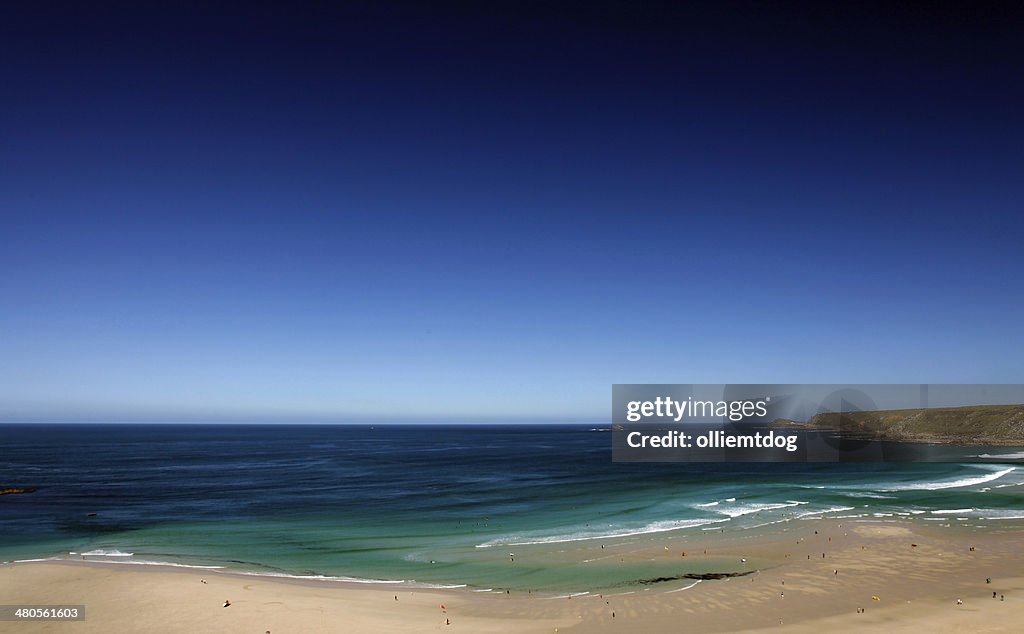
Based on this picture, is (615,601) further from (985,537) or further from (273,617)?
(985,537)

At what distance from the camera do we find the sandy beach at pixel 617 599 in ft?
58.8

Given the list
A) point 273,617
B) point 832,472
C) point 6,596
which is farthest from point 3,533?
point 832,472

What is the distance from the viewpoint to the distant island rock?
109312 millimetres

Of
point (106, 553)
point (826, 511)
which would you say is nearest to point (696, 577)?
point (826, 511)

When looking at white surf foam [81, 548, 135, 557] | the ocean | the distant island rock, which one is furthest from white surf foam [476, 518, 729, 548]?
the distant island rock

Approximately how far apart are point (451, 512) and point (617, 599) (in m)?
21.7

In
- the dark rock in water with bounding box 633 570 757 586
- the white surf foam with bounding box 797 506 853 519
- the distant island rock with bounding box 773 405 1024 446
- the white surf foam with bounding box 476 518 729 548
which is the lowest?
the distant island rock with bounding box 773 405 1024 446

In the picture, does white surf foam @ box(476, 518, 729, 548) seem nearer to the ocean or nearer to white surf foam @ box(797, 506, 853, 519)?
the ocean

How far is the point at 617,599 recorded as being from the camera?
66.8ft

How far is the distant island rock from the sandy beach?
107819 mm

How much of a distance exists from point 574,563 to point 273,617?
12.8 meters

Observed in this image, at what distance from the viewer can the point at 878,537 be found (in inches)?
1158

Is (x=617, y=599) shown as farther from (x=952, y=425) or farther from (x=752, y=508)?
(x=952, y=425)

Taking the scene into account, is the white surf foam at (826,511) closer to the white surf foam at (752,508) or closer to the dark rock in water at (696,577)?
the white surf foam at (752,508)
